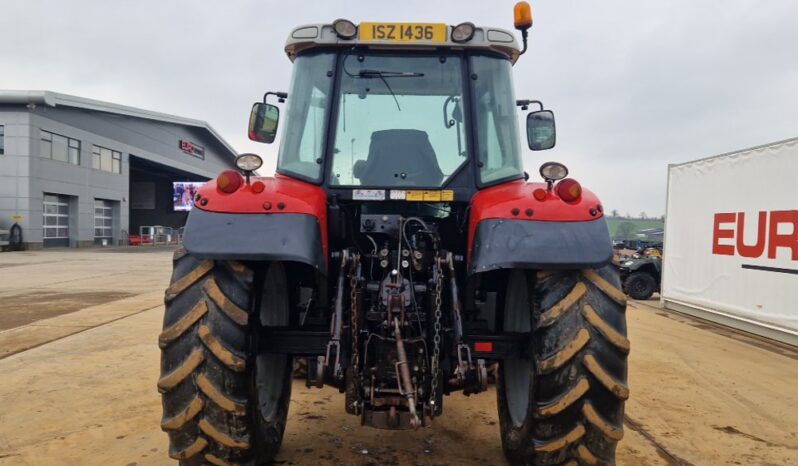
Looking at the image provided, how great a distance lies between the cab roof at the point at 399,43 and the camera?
3.43 meters

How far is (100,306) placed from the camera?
403 inches

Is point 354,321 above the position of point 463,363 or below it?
above

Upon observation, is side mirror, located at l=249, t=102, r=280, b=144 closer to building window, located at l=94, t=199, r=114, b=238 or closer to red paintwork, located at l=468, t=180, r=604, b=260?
red paintwork, located at l=468, t=180, r=604, b=260

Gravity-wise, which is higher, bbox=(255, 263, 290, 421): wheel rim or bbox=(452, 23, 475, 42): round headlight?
bbox=(452, 23, 475, 42): round headlight

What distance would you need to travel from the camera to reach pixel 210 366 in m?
2.59

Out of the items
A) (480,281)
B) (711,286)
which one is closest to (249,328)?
(480,281)

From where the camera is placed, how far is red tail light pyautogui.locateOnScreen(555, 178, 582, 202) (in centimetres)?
279

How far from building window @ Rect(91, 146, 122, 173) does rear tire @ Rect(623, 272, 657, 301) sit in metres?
31.9

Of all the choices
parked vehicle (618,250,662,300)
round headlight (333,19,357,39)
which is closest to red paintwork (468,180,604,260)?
round headlight (333,19,357,39)

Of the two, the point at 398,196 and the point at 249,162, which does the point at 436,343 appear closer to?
the point at 398,196

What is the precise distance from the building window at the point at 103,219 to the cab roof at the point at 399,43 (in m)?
36.7

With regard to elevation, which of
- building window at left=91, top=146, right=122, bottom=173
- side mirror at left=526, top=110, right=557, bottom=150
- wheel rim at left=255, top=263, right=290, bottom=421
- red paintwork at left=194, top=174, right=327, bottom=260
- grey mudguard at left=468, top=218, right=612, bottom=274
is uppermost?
building window at left=91, top=146, right=122, bottom=173

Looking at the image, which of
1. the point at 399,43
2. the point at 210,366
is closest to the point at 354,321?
the point at 210,366

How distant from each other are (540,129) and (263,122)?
196 centimetres
